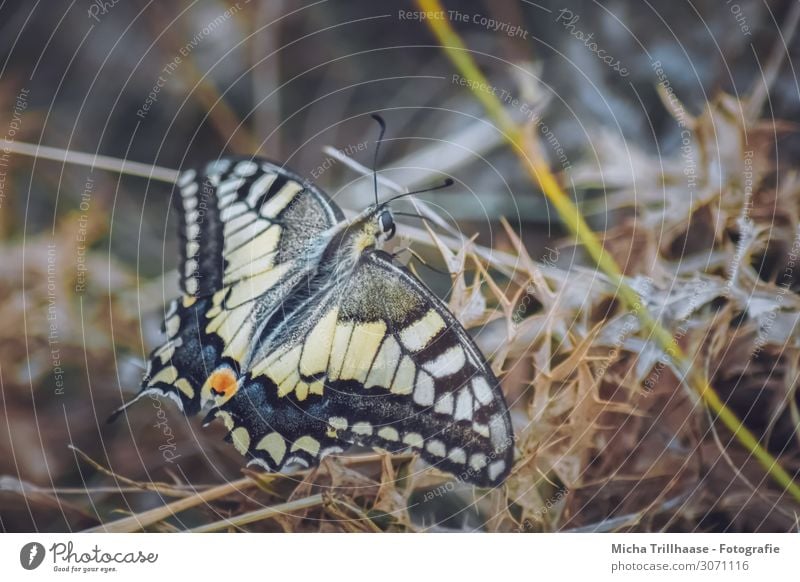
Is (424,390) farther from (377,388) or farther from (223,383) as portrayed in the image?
(223,383)

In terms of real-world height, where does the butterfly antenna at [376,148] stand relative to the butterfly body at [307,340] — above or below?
above

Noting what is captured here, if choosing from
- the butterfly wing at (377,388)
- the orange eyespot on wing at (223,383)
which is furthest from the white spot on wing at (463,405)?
the orange eyespot on wing at (223,383)

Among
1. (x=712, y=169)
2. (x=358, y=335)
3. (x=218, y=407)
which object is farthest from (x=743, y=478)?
(x=218, y=407)

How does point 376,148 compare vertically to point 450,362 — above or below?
above

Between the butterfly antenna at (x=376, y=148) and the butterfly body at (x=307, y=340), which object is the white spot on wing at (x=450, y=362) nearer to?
the butterfly body at (x=307, y=340)
